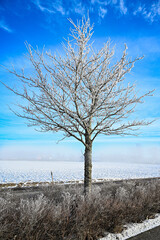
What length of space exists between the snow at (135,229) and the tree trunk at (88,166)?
250cm

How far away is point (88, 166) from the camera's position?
7418 mm

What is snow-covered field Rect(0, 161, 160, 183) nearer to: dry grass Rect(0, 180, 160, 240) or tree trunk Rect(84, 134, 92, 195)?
tree trunk Rect(84, 134, 92, 195)

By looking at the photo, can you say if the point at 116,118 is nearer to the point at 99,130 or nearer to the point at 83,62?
the point at 99,130

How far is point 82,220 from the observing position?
4246 mm

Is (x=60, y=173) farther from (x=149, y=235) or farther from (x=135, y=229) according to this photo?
(x=149, y=235)

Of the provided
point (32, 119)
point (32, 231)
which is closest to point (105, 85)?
point (32, 119)

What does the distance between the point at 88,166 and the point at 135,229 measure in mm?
3009

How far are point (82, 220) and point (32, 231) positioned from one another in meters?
1.18

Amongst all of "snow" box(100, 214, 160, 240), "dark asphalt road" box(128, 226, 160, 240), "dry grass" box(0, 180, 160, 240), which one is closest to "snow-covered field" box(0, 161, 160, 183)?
"snow" box(100, 214, 160, 240)

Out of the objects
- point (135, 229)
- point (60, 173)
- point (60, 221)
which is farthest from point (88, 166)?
point (60, 173)

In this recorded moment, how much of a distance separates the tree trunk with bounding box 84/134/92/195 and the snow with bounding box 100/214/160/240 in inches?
98.4

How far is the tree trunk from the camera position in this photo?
24.0 ft

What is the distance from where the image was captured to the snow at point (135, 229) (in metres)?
4.29

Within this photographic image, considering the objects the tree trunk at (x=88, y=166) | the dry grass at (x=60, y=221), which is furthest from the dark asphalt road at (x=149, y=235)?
the tree trunk at (x=88, y=166)
